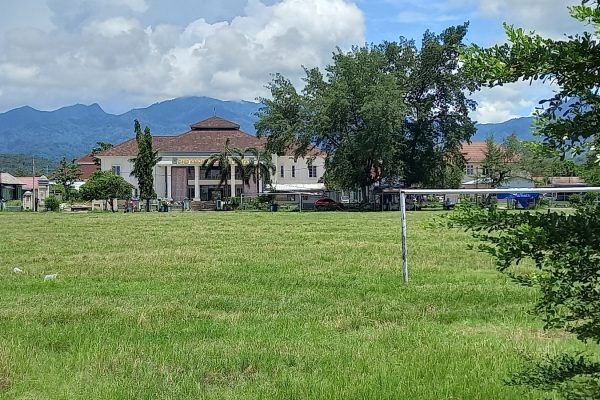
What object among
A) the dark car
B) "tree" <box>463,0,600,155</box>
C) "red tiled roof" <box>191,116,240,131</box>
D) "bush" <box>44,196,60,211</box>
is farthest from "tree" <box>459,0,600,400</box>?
"red tiled roof" <box>191,116,240,131</box>

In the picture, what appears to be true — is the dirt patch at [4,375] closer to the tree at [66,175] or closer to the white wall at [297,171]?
the white wall at [297,171]

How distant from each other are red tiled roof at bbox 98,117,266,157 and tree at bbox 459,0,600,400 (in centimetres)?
8043

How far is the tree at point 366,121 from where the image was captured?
5947 cm

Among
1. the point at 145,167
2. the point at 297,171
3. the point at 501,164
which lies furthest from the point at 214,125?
the point at 501,164

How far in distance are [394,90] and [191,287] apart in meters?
47.7

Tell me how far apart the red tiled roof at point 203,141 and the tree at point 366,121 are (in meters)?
21.1

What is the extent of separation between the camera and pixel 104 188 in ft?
215

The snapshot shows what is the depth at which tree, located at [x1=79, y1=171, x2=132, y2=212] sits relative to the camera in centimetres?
6519

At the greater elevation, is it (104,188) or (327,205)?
(104,188)

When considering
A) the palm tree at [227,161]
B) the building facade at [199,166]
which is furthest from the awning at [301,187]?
the palm tree at [227,161]

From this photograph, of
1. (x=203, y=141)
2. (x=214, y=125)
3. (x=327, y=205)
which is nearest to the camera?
(x=327, y=205)

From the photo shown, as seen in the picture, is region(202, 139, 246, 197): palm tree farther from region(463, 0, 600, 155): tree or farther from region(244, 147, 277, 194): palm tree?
region(463, 0, 600, 155): tree

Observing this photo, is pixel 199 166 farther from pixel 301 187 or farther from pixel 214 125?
pixel 301 187

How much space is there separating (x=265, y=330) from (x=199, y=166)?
79.0m
